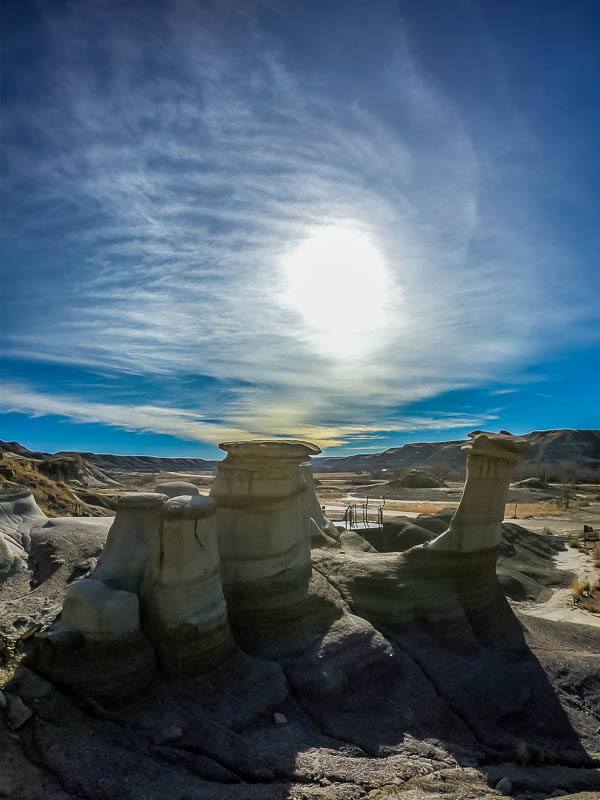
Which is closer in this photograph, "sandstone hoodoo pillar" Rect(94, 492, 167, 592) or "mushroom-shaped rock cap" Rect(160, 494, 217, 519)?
"mushroom-shaped rock cap" Rect(160, 494, 217, 519)

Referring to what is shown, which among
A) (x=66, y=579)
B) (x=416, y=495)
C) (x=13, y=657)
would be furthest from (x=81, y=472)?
(x=13, y=657)

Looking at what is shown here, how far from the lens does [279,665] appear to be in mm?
6344

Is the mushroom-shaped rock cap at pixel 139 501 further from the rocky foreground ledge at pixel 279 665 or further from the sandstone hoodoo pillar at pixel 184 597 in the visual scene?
the sandstone hoodoo pillar at pixel 184 597

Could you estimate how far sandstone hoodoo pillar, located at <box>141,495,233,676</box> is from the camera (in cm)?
579

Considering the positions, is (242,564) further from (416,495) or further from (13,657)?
(416,495)

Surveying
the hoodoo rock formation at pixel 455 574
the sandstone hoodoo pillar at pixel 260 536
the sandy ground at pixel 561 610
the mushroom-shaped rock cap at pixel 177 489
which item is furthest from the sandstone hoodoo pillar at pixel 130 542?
the sandy ground at pixel 561 610

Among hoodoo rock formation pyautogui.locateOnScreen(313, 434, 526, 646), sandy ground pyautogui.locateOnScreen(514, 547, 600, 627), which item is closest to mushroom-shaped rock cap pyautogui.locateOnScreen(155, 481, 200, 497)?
hoodoo rock formation pyautogui.locateOnScreen(313, 434, 526, 646)

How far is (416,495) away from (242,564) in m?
52.0

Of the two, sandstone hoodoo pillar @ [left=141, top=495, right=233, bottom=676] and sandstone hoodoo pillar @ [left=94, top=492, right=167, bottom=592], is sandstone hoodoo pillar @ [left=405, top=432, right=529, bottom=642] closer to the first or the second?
sandstone hoodoo pillar @ [left=141, top=495, right=233, bottom=676]

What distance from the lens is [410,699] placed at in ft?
21.6

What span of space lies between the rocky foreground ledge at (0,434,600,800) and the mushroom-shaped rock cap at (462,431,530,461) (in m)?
0.03

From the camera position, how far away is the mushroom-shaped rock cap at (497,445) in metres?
8.16

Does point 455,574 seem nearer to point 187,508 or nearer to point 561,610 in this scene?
point 187,508

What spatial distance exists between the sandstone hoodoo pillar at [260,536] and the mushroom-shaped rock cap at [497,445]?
254 cm
